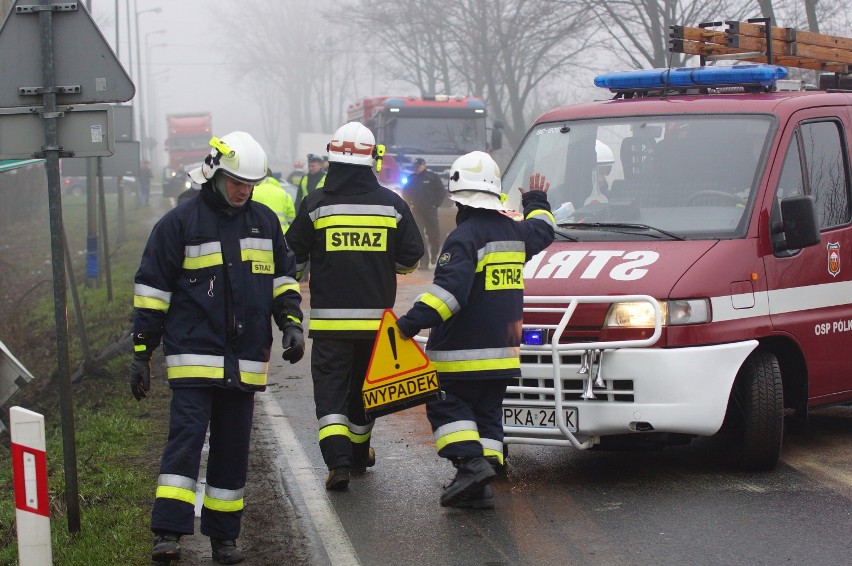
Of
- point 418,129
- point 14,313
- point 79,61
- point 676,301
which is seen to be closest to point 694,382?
point 676,301

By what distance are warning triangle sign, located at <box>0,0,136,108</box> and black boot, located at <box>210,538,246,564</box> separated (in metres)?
2.09

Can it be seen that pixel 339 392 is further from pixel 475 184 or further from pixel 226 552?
pixel 226 552

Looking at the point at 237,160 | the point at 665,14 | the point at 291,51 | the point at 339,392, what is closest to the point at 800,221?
the point at 339,392

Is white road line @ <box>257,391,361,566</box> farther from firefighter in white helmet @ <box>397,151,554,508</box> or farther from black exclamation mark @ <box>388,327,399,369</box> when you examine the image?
black exclamation mark @ <box>388,327,399,369</box>

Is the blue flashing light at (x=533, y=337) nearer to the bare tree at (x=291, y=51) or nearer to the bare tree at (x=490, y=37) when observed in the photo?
the bare tree at (x=490, y=37)

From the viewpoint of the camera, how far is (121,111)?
22.2m

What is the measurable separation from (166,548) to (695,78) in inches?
177

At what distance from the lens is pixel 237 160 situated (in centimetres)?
565

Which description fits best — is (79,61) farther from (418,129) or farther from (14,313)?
(418,129)

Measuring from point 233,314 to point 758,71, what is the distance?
3800 millimetres

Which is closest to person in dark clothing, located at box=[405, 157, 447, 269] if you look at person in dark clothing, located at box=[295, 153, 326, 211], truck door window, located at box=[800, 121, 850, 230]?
person in dark clothing, located at box=[295, 153, 326, 211]

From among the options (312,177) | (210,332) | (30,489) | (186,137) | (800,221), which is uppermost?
(800,221)

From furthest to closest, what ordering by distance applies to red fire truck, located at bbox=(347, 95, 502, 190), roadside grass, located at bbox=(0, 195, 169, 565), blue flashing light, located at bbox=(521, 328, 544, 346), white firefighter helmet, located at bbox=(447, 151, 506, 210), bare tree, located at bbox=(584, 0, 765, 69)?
bare tree, located at bbox=(584, 0, 765, 69) < red fire truck, located at bbox=(347, 95, 502, 190) < blue flashing light, located at bbox=(521, 328, 544, 346) < white firefighter helmet, located at bbox=(447, 151, 506, 210) < roadside grass, located at bbox=(0, 195, 169, 565)

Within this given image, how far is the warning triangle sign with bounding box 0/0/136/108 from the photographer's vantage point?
5945 millimetres
